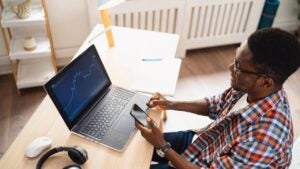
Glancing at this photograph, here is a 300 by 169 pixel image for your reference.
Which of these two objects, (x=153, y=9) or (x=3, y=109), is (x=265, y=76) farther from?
(x=3, y=109)

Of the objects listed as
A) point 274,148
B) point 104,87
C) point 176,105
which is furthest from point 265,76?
point 104,87

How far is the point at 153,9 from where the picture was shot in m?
2.47

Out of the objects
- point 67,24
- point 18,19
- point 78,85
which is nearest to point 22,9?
point 18,19

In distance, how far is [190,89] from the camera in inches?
99.5

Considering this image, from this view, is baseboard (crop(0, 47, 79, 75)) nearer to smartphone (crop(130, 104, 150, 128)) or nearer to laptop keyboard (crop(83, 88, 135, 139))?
laptop keyboard (crop(83, 88, 135, 139))

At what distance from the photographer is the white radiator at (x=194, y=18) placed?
2.44 m

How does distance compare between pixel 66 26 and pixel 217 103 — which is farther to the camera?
pixel 66 26

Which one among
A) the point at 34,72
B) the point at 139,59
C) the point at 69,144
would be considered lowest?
the point at 34,72

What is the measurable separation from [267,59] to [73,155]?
735mm

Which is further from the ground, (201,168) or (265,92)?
(265,92)

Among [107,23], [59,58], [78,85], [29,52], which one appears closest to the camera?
[78,85]

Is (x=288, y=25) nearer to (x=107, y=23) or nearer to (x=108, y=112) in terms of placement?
(x=107, y=23)

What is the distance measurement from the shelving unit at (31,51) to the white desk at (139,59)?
0.64 metres

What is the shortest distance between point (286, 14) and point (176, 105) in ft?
7.93
